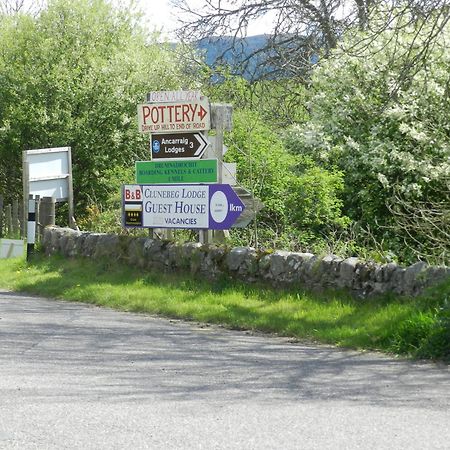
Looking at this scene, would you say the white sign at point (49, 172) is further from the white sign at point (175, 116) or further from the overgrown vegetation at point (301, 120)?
the white sign at point (175, 116)

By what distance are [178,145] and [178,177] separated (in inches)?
20.3

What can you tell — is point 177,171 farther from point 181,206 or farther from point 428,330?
point 428,330

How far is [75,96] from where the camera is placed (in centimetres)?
2723

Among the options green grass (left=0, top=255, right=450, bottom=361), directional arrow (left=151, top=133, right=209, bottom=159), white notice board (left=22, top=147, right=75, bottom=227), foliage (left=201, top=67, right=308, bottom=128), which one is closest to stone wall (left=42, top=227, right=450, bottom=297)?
green grass (left=0, top=255, right=450, bottom=361)

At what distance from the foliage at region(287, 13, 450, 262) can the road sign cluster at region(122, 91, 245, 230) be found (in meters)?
3.43

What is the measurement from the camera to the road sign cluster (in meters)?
14.9

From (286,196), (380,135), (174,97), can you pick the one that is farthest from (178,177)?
(380,135)

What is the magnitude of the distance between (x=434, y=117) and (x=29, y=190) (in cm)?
757

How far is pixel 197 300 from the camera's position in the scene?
13234 millimetres

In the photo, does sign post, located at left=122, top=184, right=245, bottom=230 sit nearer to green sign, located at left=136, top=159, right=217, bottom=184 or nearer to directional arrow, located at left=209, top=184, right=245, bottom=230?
directional arrow, located at left=209, top=184, right=245, bottom=230

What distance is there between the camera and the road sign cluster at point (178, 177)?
14898 mm

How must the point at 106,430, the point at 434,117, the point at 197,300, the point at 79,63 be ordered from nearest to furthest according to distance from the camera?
1. the point at 106,430
2. the point at 197,300
3. the point at 434,117
4. the point at 79,63

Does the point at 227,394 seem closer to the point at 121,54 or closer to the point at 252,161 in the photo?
the point at 252,161

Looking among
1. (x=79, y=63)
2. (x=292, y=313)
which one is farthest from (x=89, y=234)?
(x=79, y=63)
